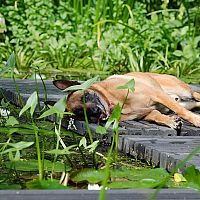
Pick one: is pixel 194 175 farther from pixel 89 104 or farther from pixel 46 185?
pixel 89 104

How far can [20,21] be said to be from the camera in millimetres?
11875

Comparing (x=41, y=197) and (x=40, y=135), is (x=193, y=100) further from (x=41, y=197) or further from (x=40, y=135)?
(x=41, y=197)

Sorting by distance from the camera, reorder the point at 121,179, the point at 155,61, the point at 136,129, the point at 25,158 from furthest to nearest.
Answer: the point at 155,61 → the point at 136,129 → the point at 25,158 → the point at 121,179

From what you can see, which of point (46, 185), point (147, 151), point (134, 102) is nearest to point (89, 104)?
point (134, 102)

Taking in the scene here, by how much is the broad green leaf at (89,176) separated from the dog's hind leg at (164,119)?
5.99ft

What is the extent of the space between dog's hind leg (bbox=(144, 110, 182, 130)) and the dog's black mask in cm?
38

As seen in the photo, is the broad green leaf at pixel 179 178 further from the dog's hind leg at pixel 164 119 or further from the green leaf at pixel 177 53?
the green leaf at pixel 177 53

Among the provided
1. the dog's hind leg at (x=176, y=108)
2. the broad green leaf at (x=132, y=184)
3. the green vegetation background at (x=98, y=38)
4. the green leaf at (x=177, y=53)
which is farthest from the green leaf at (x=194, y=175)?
the green leaf at (x=177, y=53)

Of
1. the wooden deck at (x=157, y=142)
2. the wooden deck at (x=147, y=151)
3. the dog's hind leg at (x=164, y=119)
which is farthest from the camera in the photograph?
the dog's hind leg at (x=164, y=119)

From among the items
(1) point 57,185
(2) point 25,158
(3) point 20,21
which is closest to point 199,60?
(3) point 20,21

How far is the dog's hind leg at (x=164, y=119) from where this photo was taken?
4953 mm

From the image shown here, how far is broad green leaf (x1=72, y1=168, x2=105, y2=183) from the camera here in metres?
3.04

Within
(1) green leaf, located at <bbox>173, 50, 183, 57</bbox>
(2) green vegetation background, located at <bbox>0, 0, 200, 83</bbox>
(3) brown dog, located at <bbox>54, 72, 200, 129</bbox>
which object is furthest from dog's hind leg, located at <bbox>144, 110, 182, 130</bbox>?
(1) green leaf, located at <bbox>173, 50, 183, 57</bbox>

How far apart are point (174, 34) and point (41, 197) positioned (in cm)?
866
